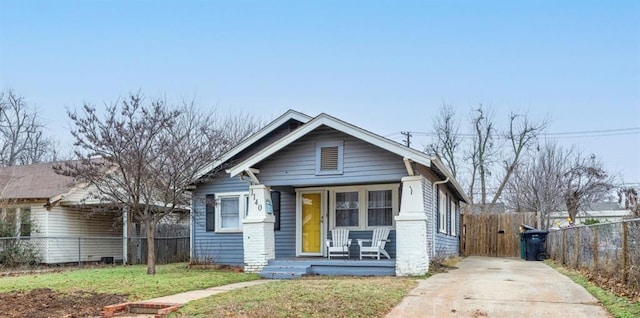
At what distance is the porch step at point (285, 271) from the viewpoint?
1299 cm

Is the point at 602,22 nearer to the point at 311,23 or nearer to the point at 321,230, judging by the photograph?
the point at 311,23

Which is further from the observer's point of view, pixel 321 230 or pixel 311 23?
pixel 311 23

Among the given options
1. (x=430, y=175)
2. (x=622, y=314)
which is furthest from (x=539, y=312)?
(x=430, y=175)

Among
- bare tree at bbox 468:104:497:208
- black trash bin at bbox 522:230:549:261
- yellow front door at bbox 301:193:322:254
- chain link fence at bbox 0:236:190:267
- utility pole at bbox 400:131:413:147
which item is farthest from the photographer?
utility pole at bbox 400:131:413:147

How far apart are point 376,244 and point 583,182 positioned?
771 inches

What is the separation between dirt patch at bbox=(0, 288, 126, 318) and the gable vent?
19.2 feet

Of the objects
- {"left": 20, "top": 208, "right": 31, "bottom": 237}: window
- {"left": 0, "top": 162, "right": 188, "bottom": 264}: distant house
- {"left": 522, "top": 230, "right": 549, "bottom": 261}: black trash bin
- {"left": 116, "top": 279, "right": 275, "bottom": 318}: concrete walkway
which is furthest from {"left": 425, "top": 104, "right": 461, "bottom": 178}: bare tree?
{"left": 116, "top": 279, "right": 275, "bottom": 318}: concrete walkway

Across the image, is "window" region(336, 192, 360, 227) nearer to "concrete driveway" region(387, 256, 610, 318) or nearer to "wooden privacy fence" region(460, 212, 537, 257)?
"concrete driveway" region(387, 256, 610, 318)

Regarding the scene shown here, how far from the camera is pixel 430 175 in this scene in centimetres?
1498

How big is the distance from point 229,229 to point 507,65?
416 inches

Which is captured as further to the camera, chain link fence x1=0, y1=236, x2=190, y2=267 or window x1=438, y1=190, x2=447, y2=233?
chain link fence x1=0, y1=236, x2=190, y2=267

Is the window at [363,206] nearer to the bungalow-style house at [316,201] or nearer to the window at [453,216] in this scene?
the bungalow-style house at [316,201]

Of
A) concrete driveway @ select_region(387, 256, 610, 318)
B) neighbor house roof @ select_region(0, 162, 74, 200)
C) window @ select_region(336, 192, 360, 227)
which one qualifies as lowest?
concrete driveway @ select_region(387, 256, 610, 318)

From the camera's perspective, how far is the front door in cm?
1517
